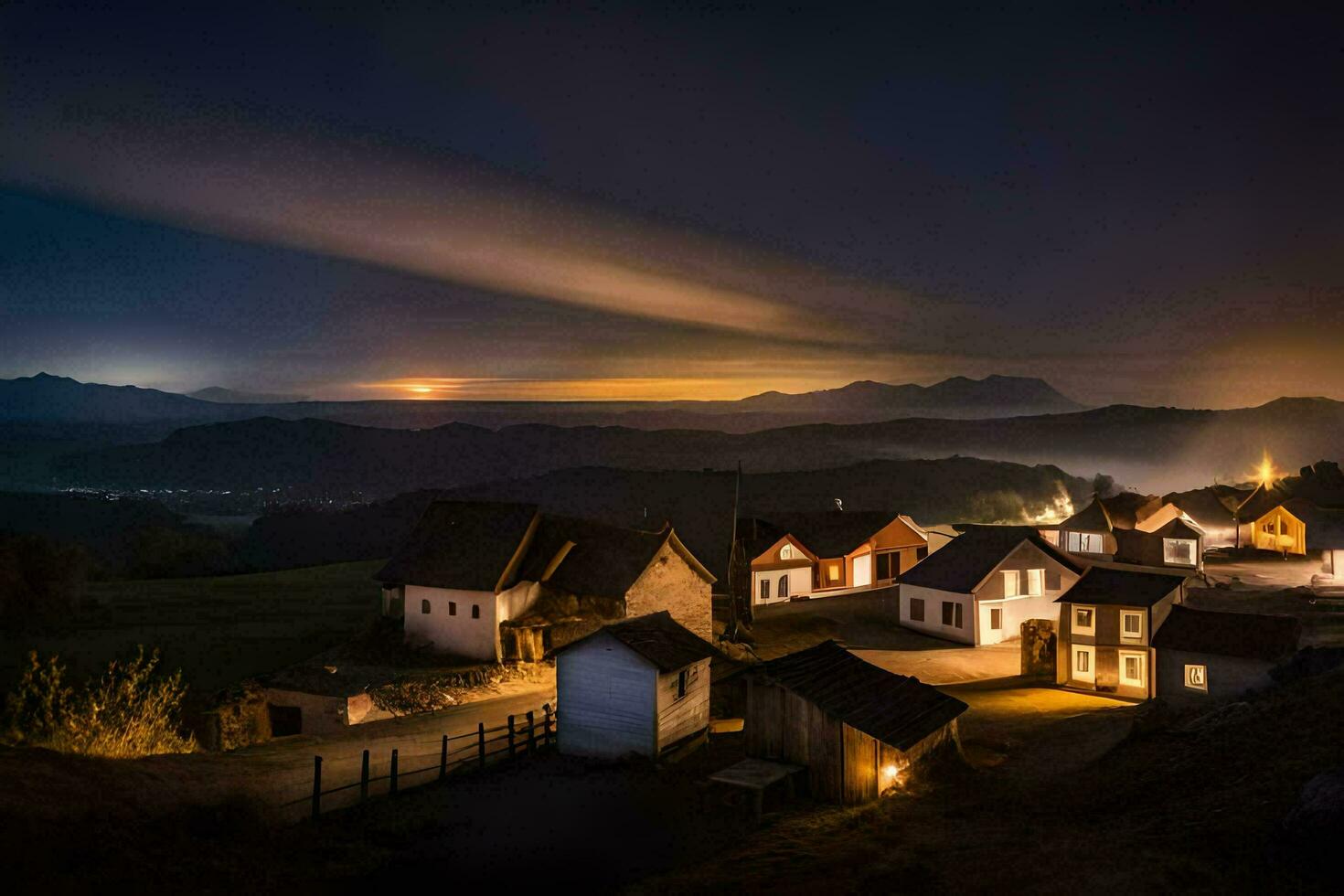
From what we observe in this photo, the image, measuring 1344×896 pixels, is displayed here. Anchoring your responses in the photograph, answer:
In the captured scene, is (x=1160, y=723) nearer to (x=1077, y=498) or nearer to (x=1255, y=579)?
(x=1255, y=579)

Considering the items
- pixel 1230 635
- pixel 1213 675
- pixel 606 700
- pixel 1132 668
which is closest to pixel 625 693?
pixel 606 700

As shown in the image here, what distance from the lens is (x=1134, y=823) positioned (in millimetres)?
15109

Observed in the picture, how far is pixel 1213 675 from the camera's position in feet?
96.5

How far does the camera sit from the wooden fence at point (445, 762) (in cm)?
1911

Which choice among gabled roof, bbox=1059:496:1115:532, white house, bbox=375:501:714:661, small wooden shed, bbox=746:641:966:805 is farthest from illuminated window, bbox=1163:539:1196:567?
small wooden shed, bbox=746:641:966:805

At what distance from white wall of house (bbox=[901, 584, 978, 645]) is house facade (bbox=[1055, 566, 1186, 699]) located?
24.5 ft

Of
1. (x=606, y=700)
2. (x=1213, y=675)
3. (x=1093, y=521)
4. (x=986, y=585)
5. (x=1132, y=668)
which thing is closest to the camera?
(x=606, y=700)

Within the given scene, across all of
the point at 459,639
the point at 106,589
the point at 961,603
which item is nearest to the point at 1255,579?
the point at 961,603

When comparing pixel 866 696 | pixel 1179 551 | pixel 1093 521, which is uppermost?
pixel 1093 521

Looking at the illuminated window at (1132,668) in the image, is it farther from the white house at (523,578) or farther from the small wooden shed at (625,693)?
the small wooden shed at (625,693)

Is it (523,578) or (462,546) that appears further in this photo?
(462,546)

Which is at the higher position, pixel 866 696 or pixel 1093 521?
pixel 1093 521

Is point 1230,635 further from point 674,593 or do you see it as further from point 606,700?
point 674,593

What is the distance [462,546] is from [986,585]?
25.6m
